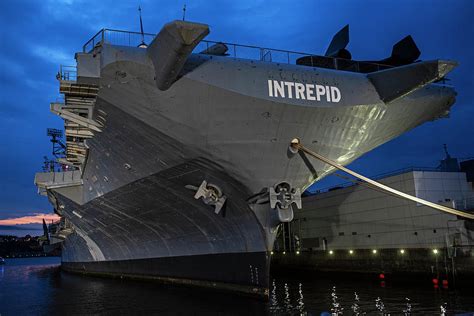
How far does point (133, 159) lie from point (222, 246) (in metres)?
4.35

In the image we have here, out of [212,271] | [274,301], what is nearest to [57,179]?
[212,271]

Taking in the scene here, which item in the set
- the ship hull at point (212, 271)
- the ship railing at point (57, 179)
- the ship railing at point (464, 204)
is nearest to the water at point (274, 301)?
the ship hull at point (212, 271)

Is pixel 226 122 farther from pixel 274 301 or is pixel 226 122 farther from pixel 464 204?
pixel 464 204

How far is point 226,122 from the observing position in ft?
36.4

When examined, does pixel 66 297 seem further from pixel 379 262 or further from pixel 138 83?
pixel 379 262

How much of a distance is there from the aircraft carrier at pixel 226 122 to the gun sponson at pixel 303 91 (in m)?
0.03

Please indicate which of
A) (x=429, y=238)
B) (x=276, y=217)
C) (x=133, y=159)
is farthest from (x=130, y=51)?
(x=429, y=238)

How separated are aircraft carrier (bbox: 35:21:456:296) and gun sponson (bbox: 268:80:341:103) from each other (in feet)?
0.10

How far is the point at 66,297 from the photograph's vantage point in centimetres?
1869

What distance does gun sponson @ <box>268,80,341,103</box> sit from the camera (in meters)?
10.8

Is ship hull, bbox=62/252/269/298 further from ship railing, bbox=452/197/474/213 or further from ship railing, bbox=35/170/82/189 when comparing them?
ship railing, bbox=452/197/474/213

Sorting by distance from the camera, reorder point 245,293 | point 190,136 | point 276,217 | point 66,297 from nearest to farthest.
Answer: point 190,136 < point 276,217 < point 245,293 < point 66,297

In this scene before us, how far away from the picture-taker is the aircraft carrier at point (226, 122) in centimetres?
1019

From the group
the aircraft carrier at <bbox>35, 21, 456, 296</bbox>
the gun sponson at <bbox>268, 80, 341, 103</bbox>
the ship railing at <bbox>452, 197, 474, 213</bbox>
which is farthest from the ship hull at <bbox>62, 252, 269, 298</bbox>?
the ship railing at <bbox>452, 197, 474, 213</bbox>
